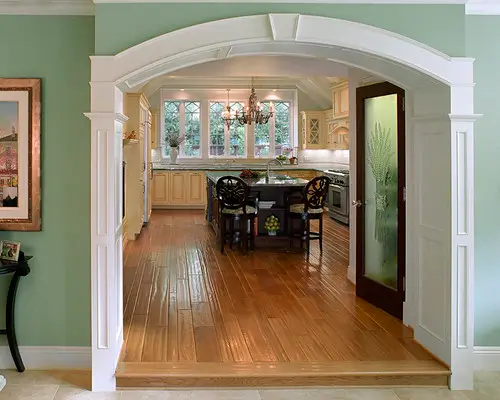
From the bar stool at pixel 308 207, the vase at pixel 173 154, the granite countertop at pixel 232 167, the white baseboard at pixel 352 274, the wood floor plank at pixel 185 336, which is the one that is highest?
the vase at pixel 173 154

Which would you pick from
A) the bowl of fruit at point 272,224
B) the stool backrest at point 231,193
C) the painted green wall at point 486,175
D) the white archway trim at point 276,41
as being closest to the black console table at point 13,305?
the white archway trim at point 276,41

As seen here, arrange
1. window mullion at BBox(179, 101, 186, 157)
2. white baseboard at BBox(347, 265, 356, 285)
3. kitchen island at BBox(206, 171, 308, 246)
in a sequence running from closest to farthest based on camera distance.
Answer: white baseboard at BBox(347, 265, 356, 285), kitchen island at BBox(206, 171, 308, 246), window mullion at BBox(179, 101, 186, 157)

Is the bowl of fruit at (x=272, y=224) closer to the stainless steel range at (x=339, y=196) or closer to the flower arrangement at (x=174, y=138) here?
the stainless steel range at (x=339, y=196)

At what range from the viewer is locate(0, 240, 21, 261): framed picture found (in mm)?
3801

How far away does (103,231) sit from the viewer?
364cm

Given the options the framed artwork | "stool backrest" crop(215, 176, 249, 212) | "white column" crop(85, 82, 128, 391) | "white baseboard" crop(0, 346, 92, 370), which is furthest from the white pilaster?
"stool backrest" crop(215, 176, 249, 212)

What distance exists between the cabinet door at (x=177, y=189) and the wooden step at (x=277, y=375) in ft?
31.7

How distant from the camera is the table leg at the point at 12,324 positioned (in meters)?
3.86

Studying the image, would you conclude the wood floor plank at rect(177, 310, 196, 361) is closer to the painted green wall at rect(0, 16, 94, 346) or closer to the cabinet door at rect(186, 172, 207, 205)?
the painted green wall at rect(0, 16, 94, 346)

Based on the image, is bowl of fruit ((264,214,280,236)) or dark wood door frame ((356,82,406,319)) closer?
dark wood door frame ((356,82,406,319))

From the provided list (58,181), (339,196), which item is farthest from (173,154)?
(58,181)

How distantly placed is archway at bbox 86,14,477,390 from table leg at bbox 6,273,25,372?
63cm

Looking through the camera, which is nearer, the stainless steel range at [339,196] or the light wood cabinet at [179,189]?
the stainless steel range at [339,196]

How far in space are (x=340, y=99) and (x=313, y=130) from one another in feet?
6.44
